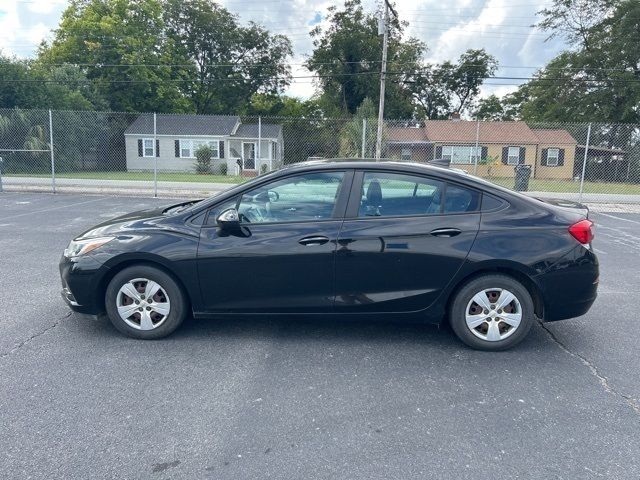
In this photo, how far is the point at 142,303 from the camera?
4137 mm

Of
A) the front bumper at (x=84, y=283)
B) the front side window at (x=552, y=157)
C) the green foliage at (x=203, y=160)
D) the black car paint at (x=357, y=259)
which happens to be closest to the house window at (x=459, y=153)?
the front side window at (x=552, y=157)

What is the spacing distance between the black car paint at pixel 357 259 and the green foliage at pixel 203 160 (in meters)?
30.2

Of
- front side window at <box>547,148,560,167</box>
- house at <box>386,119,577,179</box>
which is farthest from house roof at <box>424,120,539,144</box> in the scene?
front side window at <box>547,148,560,167</box>

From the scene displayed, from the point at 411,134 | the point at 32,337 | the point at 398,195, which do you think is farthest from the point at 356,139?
the point at 411,134

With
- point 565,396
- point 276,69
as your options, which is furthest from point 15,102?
point 565,396

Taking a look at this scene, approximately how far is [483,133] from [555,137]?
5.72m

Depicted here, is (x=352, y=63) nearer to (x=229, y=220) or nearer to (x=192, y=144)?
(x=192, y=144)

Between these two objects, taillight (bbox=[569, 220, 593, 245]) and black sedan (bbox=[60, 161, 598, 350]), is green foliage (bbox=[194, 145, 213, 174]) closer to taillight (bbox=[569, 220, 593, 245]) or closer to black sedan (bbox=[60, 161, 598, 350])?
black sedan (bbox=[60, 161, 598, 350])

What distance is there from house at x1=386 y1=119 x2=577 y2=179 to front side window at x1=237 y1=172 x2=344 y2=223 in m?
30.5

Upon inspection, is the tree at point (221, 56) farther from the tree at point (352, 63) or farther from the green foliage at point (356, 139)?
the green foliage at point (356, 139)

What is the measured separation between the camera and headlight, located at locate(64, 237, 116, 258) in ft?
13.6

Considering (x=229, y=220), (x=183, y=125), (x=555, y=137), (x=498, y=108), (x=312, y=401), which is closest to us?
(x=312, y=401)

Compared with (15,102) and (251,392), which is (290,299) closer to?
(251,392)

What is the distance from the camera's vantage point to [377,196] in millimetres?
4121
